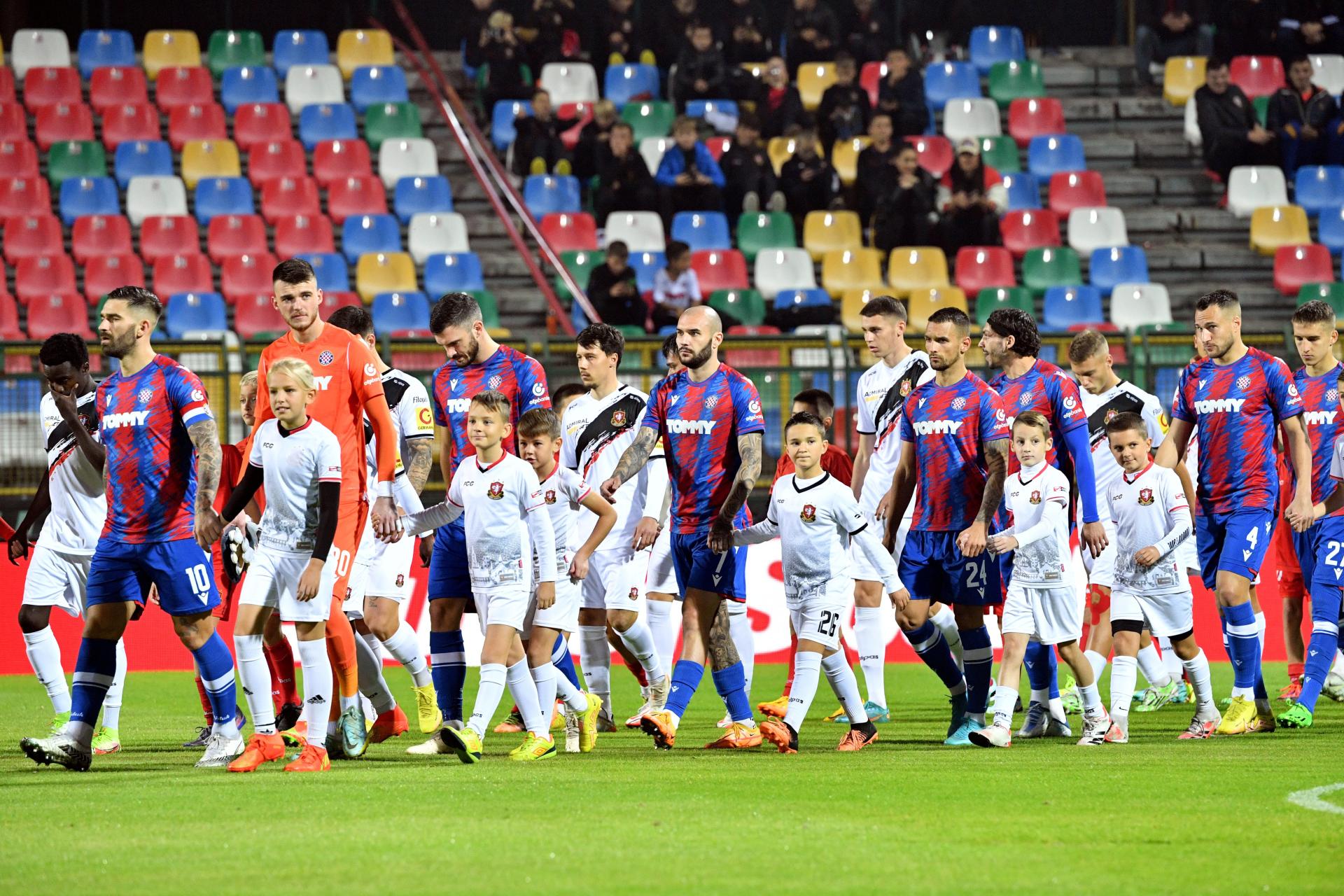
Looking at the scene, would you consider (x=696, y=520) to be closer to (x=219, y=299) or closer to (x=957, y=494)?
(x=957, y=494)

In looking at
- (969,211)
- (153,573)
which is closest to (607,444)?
(153,573)

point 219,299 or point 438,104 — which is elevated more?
point 438,104

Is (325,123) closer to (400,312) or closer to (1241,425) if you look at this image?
(400,312)

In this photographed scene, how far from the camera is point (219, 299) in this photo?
61.1 ft

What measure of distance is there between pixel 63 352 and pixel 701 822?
16.4ft

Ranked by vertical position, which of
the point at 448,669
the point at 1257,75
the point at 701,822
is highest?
the point at 1257,75

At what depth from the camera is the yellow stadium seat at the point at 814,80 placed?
76.9ft

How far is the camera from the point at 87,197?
20438 mm

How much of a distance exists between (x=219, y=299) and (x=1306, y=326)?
12.1 metres

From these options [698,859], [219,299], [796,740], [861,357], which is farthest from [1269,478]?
[219,299]

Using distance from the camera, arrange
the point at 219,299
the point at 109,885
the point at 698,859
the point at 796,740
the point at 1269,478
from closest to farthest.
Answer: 1. the point at 109,885
2. the point at 698,859
3. the point at 796,740
4. the point at 1269,478
5. the point at 219,299

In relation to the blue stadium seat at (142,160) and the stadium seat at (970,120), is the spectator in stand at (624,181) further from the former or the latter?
Answer: the blue stadium seat at (142,160)

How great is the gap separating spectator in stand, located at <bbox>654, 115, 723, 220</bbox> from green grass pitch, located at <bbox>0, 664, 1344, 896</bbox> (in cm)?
1236

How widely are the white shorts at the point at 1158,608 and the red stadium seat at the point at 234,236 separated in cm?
1309
